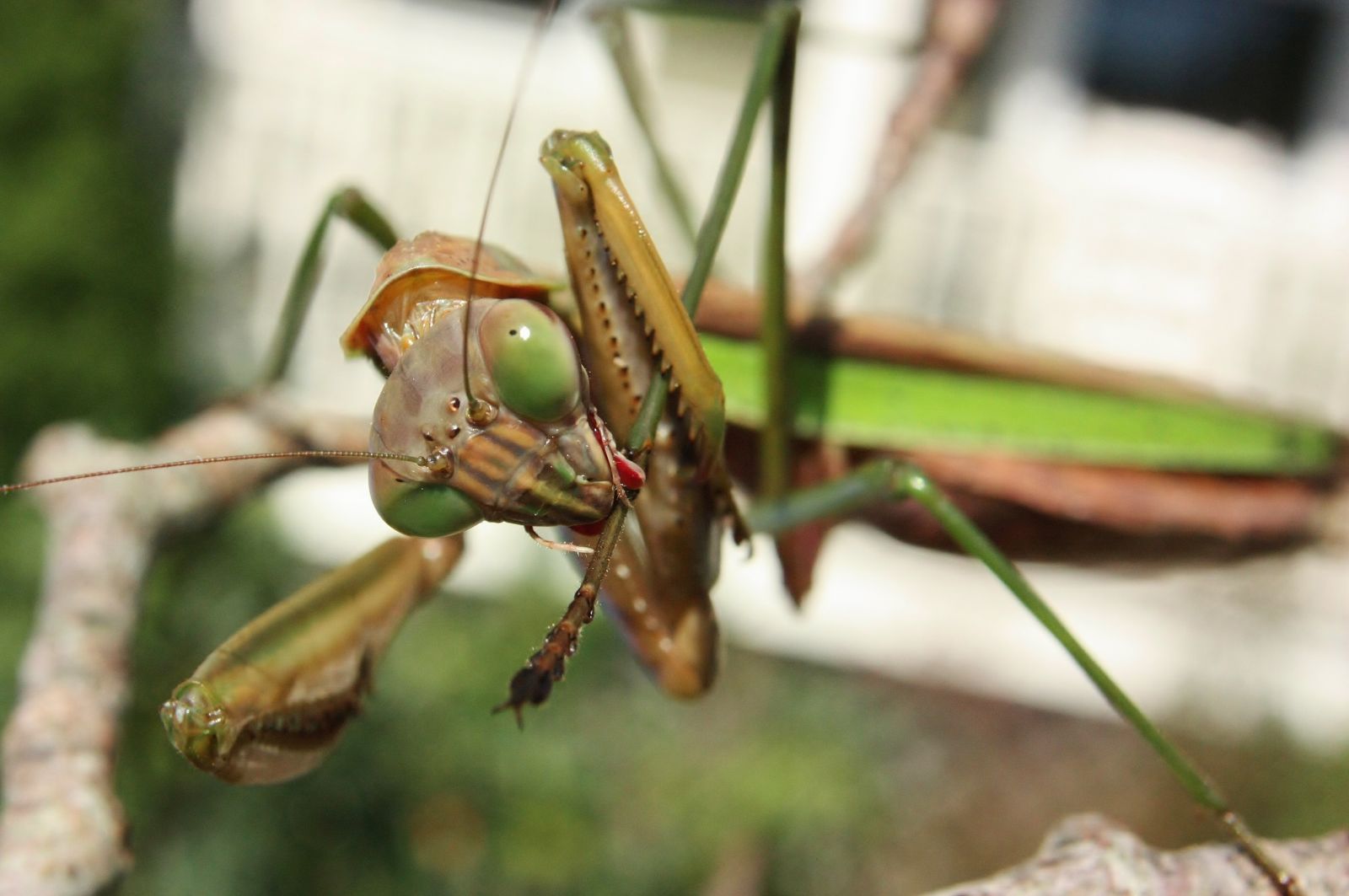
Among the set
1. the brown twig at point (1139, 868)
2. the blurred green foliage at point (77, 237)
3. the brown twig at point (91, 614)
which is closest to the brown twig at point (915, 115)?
the brown twig at point (91, 614)

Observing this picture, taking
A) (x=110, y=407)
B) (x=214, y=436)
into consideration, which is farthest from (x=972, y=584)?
(x=214, y=436)

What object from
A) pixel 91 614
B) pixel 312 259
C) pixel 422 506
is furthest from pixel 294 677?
pixel 312 259

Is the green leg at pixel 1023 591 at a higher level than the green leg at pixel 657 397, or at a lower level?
lower

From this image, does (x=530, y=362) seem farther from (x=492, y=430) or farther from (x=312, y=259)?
(x=312, y=259)

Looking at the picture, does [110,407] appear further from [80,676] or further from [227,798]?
[80,676]

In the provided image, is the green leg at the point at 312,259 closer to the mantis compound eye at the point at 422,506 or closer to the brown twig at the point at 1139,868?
the mantis compound eye at the point at 422,506

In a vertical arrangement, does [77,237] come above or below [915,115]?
below
